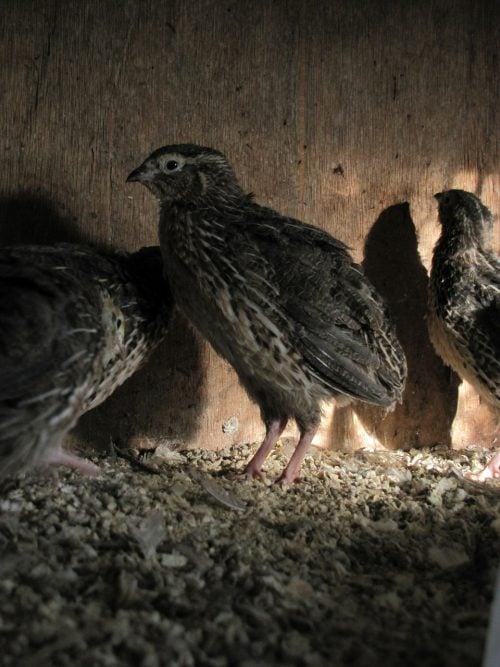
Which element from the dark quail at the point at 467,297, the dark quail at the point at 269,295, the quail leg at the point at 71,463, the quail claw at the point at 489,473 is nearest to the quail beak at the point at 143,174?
the dark quail at the point at 269,295

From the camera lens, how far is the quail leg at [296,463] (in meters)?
3.13

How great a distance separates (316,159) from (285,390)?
1.38 metres

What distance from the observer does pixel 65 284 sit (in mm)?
2547

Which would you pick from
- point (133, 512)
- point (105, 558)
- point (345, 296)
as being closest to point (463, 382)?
point (345, 296)

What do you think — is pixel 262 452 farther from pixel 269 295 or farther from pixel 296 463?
pixel 269 295

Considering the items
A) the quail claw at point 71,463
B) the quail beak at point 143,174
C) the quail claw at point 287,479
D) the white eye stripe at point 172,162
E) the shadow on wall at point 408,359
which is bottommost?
the quail claw at point 287,479

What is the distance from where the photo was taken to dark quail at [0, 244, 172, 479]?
2.31 metres

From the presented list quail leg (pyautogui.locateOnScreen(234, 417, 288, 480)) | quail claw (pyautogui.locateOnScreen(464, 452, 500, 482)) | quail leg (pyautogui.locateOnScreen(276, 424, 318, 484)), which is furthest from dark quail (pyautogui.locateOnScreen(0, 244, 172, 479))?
quail claw (pyautogui.locateOnScreen(464, 452, 500, 482))

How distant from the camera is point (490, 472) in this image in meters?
3.41

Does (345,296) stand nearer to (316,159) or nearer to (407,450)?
(316,159)

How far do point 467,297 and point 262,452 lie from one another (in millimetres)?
1392

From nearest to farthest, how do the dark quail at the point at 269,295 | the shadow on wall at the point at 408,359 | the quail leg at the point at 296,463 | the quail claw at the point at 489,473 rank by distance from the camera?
the dark quail at the point at 269,295 → the quail leg at the point at 296,463 → the quail claw at the point at 489,473 → the shadow on wall at the point at 408,359

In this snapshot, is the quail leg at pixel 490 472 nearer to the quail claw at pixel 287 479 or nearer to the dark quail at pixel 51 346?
the quail claw at pixel 287 479

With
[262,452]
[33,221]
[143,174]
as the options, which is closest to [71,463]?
[262,452]
